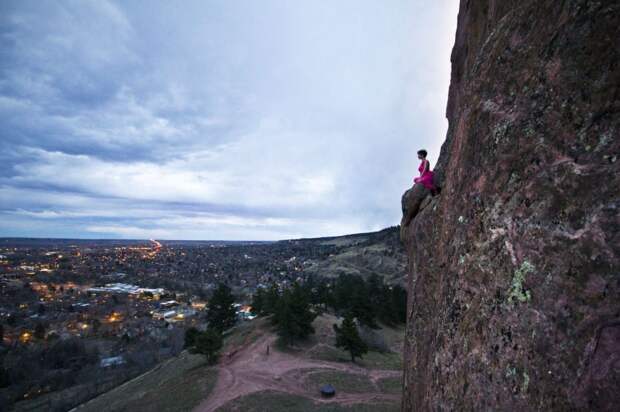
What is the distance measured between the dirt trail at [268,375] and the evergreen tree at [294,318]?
96.0 inches

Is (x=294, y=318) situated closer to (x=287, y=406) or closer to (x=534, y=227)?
(x=287, y=406)

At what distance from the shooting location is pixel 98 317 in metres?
98.9

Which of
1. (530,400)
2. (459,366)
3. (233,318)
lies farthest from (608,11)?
(233,318)

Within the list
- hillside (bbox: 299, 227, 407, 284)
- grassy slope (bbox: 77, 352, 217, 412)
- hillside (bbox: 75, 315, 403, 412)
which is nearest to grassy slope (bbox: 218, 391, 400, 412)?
hillside (bbox: 75, 315, 403, 412)

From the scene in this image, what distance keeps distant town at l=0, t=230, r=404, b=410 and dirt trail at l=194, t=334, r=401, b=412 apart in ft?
68.1

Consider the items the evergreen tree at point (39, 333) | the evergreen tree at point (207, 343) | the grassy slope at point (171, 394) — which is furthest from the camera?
the evergreen tree at point (39, 333)

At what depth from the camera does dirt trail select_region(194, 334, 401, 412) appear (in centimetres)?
2536

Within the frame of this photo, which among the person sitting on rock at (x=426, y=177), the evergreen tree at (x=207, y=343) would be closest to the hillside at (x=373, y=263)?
the evergreen tree at (x=207, y=343)

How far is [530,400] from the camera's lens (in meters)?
4.46

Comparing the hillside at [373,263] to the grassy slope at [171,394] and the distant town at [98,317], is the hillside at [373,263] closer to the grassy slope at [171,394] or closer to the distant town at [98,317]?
the distant town at [98,317]

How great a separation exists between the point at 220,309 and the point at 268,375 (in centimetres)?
2057

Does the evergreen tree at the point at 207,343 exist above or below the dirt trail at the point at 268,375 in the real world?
above

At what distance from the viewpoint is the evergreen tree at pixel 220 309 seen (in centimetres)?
4722

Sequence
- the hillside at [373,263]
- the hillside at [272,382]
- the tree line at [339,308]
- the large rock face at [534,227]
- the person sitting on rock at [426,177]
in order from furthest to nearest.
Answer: the hillside at [373,263] → the tree line at [339,308] → the hillside at [272,382] → the person sitting on rock at [426,177] → the large rock face at [534,227]
